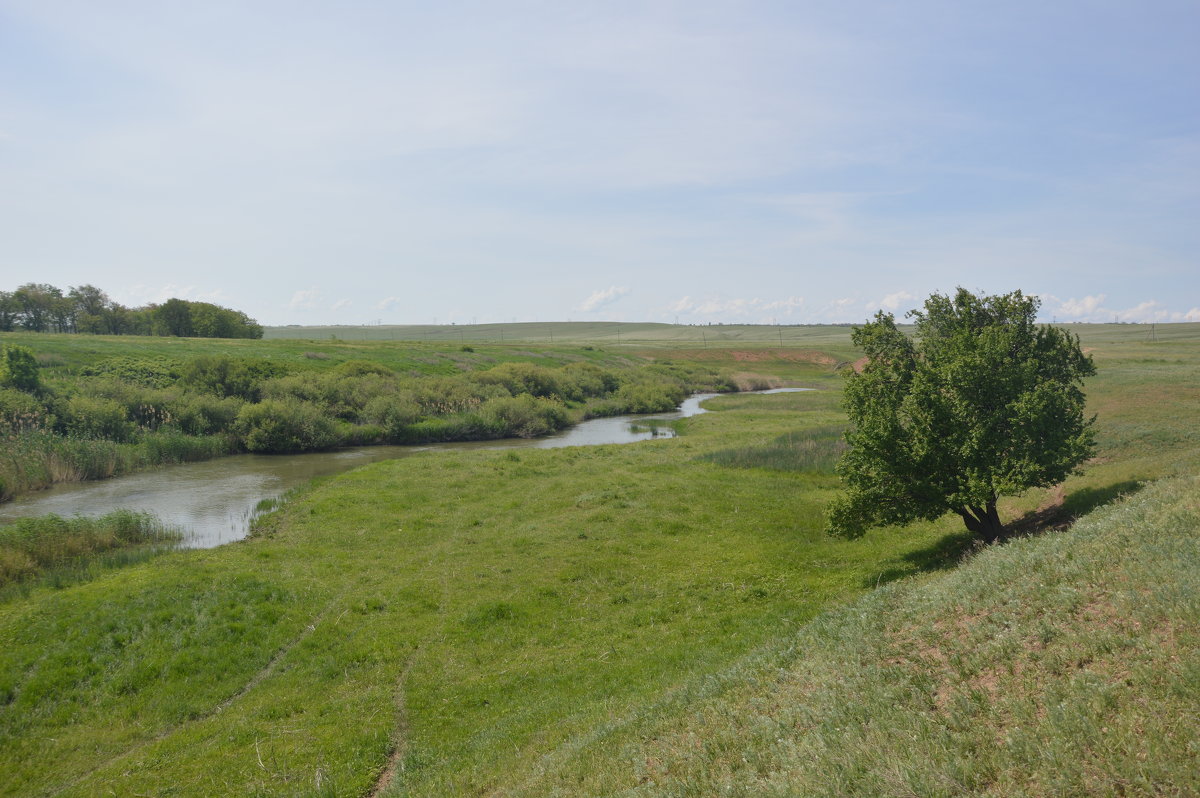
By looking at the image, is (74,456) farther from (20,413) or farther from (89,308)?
(89,308)

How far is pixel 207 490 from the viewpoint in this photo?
1335 inches

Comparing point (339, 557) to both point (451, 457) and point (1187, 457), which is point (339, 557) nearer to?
point (451, 457)

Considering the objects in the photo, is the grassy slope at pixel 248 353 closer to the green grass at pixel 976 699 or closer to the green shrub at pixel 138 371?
the green shrub at pixel 138 371

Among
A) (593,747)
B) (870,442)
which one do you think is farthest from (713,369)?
(593,747)

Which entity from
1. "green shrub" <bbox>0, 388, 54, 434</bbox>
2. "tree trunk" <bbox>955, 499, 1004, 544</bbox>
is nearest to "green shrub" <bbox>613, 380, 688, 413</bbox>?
"green shrub" <bbox>0, 388, 54, 434</bbox>

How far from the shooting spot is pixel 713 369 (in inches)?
4429

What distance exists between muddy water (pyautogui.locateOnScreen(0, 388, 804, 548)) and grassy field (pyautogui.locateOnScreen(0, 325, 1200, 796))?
125 inches

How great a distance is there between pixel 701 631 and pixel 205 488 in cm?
2955

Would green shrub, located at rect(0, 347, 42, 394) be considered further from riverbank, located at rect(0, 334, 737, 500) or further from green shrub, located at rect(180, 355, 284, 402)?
green shrub, located at rect(180, 355, 284, 402)

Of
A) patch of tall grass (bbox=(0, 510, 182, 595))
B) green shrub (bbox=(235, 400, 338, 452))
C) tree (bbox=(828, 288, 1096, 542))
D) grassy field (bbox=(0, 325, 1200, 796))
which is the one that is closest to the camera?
grassy field (bbox=(0, 325, 1200, 796))

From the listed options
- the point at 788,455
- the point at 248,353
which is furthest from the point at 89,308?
the point at 788,455

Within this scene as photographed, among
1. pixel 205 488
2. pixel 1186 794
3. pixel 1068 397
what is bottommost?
pixel 205 488

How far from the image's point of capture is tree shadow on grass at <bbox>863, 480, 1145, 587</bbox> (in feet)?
57.1

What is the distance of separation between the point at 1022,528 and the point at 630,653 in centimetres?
1219
